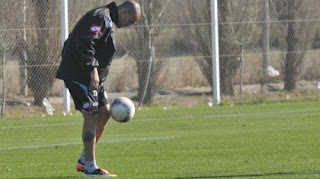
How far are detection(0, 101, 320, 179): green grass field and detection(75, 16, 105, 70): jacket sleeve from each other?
1334 millimetres

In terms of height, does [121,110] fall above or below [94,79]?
below

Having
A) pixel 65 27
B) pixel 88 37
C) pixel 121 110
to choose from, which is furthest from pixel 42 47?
pixel 88 37

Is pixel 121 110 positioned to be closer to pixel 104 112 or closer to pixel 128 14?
pixel 104 112

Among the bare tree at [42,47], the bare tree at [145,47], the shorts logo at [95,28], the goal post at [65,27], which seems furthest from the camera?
the bare tree at [145,47]

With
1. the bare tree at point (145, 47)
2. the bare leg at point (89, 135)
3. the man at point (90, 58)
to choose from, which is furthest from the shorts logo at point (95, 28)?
the bare tree at point (145, 47)

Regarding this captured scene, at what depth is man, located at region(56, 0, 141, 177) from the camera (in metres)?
9.88

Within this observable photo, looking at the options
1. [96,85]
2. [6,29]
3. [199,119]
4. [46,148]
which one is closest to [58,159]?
[46,148]

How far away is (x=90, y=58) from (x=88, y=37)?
0.23 metres

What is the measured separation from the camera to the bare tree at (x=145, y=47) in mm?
23422

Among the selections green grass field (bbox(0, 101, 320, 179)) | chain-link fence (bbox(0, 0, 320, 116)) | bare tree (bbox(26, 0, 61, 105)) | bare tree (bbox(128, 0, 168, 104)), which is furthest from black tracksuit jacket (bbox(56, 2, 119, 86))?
bare tree (bbox(128, 0, 168, 104))

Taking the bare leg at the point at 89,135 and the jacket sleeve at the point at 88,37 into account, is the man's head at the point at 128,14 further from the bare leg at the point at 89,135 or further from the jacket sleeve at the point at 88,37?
the bare leg at the point at 89,135

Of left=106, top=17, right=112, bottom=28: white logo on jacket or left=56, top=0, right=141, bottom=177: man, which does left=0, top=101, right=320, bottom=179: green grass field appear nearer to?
left=56, top=0, right=141, bottom=177: man

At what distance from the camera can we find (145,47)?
2345 centimetres

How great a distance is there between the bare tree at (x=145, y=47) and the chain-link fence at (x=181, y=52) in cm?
3
